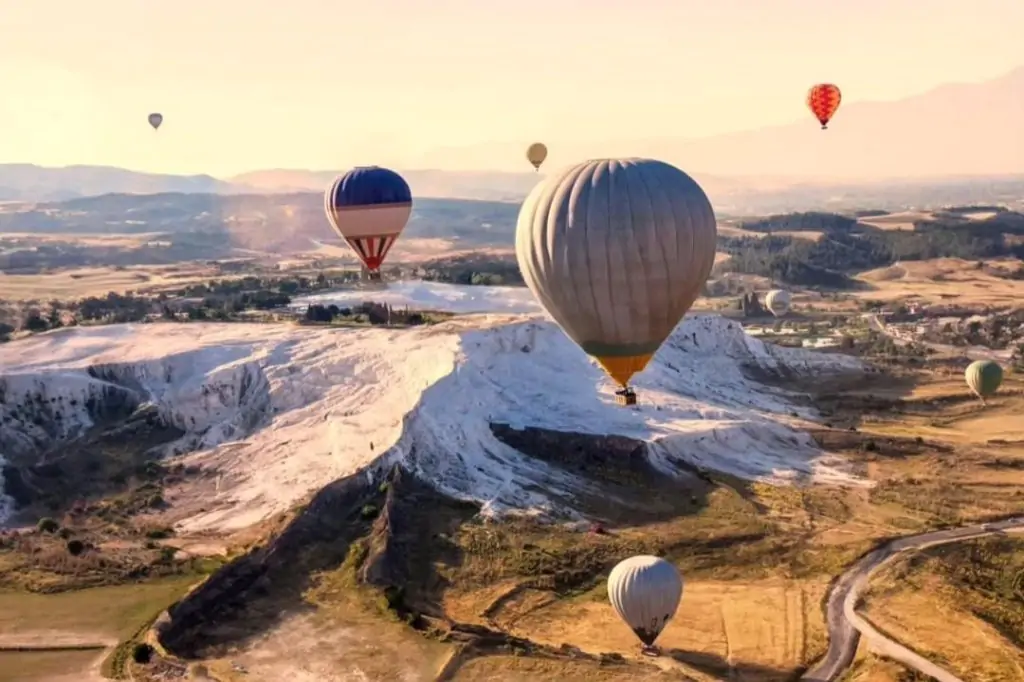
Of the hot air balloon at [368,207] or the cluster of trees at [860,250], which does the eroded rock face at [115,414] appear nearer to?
the hot air balloon at [368,207]

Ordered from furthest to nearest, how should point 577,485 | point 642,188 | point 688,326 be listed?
point 688,326, point 577,485, point 642,188

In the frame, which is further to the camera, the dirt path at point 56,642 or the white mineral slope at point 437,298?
the white mineral slope at point 437,298

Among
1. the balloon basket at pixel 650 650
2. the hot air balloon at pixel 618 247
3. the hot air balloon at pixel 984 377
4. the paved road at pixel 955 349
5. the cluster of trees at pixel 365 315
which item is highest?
the hot air balloon at pixel 618 247

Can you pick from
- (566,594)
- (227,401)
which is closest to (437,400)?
(227,401)

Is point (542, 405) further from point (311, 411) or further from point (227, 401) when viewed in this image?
point (227, 401)

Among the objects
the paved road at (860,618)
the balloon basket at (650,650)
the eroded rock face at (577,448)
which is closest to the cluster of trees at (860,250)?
the eroded rock face at (577,448)

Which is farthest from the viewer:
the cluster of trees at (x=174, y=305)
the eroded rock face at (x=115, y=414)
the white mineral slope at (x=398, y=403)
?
the cluster of trees at (x=174, y=305)

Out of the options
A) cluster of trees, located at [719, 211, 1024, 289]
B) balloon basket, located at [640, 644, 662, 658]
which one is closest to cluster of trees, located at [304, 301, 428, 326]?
balloon basket, located at [640, 644, 662, 658]
